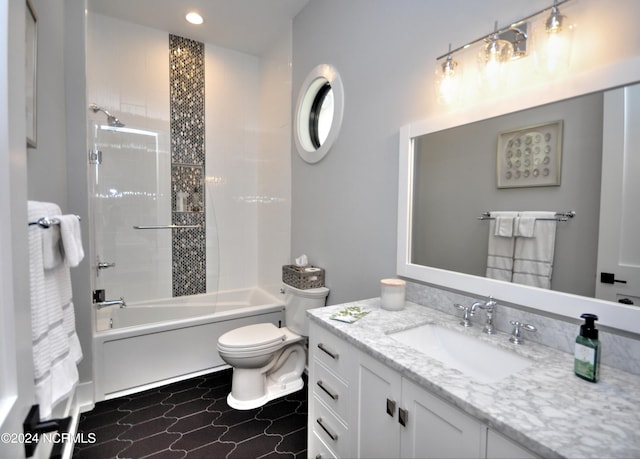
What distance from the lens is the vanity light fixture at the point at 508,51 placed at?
3.36 feet

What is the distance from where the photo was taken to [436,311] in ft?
4.79

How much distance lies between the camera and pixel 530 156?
114cm

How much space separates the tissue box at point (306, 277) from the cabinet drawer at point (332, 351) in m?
0.79

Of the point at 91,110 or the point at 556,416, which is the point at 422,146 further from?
the point at 91,110

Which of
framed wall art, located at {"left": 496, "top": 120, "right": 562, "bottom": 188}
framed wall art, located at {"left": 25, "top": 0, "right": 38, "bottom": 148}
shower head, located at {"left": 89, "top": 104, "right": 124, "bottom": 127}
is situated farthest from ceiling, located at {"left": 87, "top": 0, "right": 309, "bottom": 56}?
framed wall art, located at {"left": 496, "top": 120, "right": 562, "bottom": 188}

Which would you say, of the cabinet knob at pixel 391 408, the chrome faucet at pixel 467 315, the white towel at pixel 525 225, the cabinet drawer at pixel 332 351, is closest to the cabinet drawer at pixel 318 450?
the cabinet drawer at pixel 332 351

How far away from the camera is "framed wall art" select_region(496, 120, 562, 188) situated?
1.07 metres

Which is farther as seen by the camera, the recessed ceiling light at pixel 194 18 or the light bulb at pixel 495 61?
the recessed ceiling light at pixel 194 18

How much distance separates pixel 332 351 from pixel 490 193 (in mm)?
949

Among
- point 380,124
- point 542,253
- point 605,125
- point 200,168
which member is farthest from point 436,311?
point 200,168

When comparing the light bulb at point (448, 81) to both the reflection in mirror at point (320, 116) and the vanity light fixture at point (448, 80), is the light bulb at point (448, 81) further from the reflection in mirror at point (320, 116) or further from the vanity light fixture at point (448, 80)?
the reflection in mirror at point (320, 116)

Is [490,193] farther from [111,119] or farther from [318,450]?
[111,119]

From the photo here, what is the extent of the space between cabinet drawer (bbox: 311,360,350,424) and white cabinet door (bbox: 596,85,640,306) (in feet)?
3.16

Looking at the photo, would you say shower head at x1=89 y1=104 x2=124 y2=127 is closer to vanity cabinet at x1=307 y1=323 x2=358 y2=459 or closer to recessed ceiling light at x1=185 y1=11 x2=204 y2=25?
recessed ceiling light at x1=185 y1=11 x2=204 y2=25
